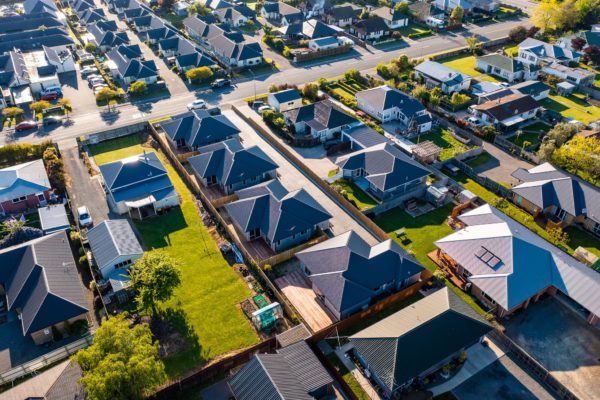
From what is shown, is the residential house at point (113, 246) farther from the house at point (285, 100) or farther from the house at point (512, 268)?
the house at point (285, 100)

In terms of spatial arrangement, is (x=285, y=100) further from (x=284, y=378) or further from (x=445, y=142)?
(x=284, y=378)

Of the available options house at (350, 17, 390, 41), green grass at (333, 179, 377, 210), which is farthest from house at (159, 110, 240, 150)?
house at (350, 17, 390, 41)

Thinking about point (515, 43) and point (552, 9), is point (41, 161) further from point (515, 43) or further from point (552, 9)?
point (552, 9)

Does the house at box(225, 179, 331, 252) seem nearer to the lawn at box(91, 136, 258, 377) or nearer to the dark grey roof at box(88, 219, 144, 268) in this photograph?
the lawn at box(91, 136, 258, 377)

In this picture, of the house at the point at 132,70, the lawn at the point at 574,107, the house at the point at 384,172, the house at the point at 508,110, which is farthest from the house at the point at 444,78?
the house at the point at 132,70

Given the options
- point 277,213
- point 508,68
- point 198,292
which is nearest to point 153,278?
point 198,292

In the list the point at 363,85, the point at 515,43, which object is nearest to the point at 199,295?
the point at 363,85
